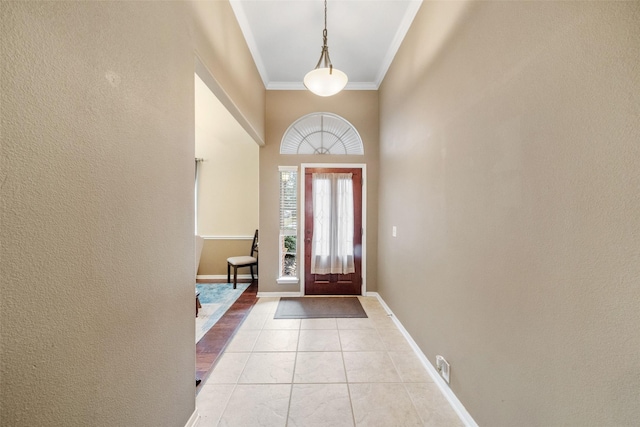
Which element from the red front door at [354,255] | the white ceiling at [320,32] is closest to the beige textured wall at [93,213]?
the white ceiling at [320,32]

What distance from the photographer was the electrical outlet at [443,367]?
175 cm

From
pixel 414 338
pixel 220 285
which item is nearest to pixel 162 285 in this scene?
pixel 414 338

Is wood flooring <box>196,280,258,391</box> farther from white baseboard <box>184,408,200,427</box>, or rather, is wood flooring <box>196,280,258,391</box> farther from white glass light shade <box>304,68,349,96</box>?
white glass light shade <box>304,68,349,96</box>

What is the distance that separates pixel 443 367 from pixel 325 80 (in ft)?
8.30

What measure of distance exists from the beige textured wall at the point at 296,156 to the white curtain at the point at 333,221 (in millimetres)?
282

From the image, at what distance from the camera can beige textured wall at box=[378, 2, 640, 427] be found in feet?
2.59

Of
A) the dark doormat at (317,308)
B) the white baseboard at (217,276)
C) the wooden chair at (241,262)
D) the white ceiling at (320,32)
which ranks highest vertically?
the white ceiling at (320,32)

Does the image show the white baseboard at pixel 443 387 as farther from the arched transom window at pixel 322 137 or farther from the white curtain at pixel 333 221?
the arched transom window at pixel 322 137

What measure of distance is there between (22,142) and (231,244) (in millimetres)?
4650

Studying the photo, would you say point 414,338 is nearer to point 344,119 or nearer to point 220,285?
point 344,119

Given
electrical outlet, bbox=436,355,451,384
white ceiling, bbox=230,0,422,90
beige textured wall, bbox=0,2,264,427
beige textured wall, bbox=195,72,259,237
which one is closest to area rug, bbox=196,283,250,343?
beige textured wall, bbox=195,72,259,237

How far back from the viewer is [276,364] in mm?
2152

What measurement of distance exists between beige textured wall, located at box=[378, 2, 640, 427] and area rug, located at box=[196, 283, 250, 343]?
247 centimetres

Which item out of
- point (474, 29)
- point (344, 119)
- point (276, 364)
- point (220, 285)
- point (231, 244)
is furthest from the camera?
point (231, 244)
